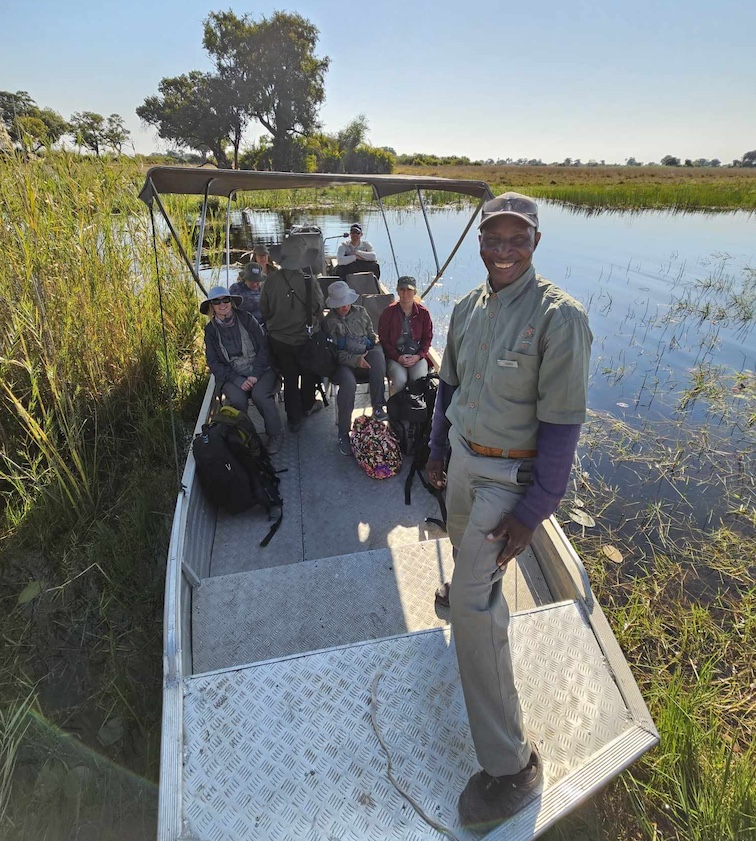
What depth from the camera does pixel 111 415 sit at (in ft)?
14.5

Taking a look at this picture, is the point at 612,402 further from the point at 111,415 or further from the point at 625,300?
the point at 111,415

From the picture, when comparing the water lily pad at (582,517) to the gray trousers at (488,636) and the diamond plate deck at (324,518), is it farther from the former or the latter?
the gray trousers at (488,636)

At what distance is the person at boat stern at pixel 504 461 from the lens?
1.54 metres

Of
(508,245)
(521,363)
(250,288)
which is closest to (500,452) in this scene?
(521,363)

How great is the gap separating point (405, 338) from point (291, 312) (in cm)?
115


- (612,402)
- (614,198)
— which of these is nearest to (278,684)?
(612,402)

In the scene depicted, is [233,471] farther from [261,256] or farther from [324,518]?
[261,256]

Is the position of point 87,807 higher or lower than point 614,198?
lower

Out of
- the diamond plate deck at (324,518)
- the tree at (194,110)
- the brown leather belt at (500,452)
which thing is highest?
the tree at (194,110)

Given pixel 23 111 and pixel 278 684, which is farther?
pixel 23 111

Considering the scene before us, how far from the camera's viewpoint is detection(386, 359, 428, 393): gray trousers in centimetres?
→ 456

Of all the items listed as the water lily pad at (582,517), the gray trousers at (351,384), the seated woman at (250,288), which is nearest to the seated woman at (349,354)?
the gray trousers at (351,384)

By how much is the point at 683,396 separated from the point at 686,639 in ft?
14.6

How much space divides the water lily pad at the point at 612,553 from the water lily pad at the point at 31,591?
14.4 ft
